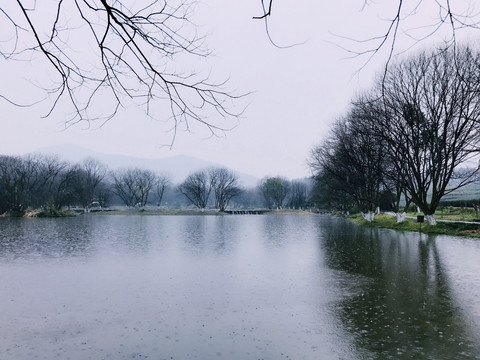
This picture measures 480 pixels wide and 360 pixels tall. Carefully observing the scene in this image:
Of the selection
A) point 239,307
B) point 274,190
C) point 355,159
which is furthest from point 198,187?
point 239,307

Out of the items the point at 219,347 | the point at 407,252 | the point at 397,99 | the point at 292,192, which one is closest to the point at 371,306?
the point at 219,347

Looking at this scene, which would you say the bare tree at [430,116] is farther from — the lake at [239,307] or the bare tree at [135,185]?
the bare tree at [135,185]

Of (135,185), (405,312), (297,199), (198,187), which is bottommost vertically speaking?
(405,312)

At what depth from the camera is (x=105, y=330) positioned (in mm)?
8492

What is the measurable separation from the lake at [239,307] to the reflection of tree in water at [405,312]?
32 millimetres

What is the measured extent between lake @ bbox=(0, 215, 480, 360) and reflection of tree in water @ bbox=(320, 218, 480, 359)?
0.10ft

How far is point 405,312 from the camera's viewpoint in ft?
31.9

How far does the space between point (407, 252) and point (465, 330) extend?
13589 millimetres

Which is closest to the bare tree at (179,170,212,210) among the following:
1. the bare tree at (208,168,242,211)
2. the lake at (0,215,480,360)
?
the bare tree at (208,168,242,211)

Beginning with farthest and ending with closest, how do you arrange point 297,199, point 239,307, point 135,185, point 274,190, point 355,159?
point 297,199 → point 274,190 → point 135,185 → point 355,159 → point 239,307

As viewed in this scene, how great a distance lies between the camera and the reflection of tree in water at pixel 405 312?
7324 millimetres

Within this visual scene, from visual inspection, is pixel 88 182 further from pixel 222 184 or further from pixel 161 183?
pixel 161 183

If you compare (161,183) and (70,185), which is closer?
(70,185)

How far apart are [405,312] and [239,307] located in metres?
4.28
